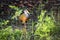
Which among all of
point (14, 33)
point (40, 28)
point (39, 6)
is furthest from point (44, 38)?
→ point (39, 6)

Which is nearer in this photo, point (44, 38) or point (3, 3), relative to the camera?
point (44, 38)

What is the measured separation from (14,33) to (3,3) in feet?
3.49

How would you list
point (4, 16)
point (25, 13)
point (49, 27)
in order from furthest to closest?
point (4, 16) → point (25, 13) → point (49, 27)

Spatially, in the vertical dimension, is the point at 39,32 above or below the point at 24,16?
below

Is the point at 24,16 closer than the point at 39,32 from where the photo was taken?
No

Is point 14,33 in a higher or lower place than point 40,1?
lower

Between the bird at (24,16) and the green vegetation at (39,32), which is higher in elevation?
the bird at (24,16)

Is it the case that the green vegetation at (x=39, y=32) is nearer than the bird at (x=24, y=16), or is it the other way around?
the green vegetation at (x=39, y=32)

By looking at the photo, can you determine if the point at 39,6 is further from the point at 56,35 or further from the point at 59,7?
the point at 56,35

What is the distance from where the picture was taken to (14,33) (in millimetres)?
4859

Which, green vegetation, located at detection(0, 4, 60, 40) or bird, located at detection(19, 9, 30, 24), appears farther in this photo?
bird, located at detection(19, 9, 30, 24)

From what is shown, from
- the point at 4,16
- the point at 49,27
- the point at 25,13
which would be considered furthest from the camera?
the point at 4,16

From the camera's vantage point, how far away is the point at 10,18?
546cm

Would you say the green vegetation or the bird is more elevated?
the bird
